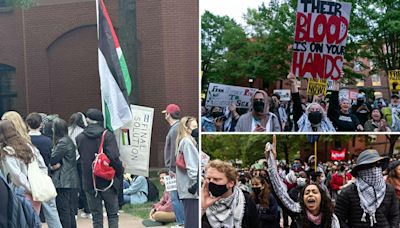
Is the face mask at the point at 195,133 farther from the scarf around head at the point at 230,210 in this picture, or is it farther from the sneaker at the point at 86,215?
the sneaker at the point at 86,215

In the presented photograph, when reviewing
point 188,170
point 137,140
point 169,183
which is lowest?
point 169,183

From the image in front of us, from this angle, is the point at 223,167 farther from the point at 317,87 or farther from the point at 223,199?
the point at 317,87

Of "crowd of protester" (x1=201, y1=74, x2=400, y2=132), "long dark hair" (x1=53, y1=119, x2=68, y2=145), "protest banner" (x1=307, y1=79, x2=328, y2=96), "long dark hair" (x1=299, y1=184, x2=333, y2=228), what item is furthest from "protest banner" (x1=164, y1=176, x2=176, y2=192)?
"protest banner" (x1=307, y1=79, x2=328, y2=96)

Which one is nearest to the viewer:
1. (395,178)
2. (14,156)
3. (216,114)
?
(14,156)

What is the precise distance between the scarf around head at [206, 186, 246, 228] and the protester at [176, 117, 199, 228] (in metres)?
0.14

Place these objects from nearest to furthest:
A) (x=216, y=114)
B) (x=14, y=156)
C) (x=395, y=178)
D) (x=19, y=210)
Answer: (x=19, y=210)
(x=14, y=156)
(x=216, y=114)
(x=395, y=178)

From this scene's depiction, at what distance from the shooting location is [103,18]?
5051mm

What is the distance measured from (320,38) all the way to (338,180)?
115cm

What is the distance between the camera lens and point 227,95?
5.04 metres

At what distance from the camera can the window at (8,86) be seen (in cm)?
510

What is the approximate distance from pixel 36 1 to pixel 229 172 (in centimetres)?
205

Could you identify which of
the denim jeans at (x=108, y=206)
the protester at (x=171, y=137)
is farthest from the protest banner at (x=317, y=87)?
the denim jeans at (x=108, y=206)

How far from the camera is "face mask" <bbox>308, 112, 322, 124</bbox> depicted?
5.12 m

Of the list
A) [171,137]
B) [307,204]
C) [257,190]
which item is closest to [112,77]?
[171,137]
